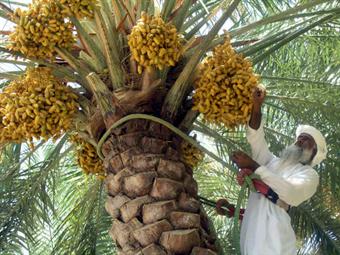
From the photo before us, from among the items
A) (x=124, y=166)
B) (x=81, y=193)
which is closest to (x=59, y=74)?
(x=124, y=166)

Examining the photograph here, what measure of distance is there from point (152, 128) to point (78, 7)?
89cm

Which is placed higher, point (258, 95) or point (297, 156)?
point (258, 95)

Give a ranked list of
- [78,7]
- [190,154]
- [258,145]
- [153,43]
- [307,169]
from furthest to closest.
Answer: [190,154], [258,145], [307,169], [78,7], [153,43]

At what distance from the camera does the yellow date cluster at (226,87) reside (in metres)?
4.15

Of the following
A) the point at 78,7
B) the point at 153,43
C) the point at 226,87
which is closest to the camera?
the point at 153,43

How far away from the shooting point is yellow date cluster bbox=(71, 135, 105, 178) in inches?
195

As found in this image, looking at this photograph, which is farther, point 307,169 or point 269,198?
point 307,169

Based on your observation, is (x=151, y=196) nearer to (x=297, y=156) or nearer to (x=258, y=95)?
(x=258, y=95)

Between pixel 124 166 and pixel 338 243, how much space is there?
85.1 inches

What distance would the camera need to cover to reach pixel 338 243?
5.57 metres

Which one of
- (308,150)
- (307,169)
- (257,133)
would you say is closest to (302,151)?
(308,150)

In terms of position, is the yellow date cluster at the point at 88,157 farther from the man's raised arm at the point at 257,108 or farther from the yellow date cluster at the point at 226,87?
the man's raised arm at the point at 257,108

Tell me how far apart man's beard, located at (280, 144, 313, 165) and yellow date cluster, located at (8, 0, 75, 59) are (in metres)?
1.63

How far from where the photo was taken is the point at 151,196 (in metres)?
4.18
